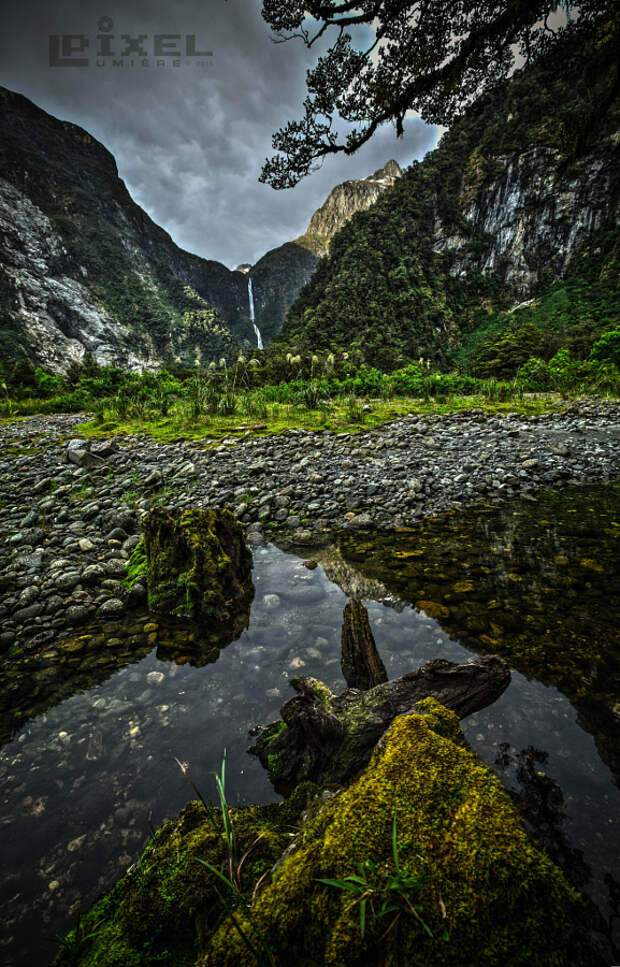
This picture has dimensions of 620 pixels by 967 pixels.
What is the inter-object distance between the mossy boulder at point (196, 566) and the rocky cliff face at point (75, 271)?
98.4 m

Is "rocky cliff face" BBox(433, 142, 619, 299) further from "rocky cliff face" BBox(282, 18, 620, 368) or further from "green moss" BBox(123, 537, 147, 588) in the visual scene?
"green moss" BBox(123, 537, 147, 588)

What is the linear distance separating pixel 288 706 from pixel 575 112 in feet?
36.8

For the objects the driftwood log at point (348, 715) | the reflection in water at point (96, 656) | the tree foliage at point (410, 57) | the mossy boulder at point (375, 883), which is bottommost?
the reflection in water at point (96, 656)

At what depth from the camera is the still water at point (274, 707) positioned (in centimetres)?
145

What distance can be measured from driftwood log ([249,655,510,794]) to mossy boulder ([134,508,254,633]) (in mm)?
1426

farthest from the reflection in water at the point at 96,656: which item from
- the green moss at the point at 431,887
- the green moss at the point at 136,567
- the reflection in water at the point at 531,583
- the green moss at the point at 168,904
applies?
the green moss at the point at 431,887

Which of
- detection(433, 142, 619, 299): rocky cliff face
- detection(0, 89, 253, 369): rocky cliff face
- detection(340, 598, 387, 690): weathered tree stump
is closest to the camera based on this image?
detection(340, 598, 387, 690): weathered tree stump

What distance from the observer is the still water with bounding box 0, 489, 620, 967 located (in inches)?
57.2

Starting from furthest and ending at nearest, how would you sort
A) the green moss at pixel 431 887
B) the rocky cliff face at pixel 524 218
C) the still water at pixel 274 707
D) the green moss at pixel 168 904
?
the rocky cliff face at pixel 524 218
the still water at pixel 274 707
the green moss at pixel 168 904
the green moss at pixel 431 887

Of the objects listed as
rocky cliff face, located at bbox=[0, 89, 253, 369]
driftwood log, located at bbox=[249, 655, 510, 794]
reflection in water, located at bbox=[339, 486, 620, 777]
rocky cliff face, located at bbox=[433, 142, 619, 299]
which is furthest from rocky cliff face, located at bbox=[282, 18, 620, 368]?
driftwood log, located at bbox=[249, 655, 510, 794]

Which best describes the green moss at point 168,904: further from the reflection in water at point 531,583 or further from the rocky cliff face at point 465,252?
the rocky cliff face at point 465,252

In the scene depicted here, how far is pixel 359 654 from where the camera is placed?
8.14 feet

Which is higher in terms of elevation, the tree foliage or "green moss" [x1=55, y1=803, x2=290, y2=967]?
the tree foliage

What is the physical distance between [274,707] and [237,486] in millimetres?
4914
